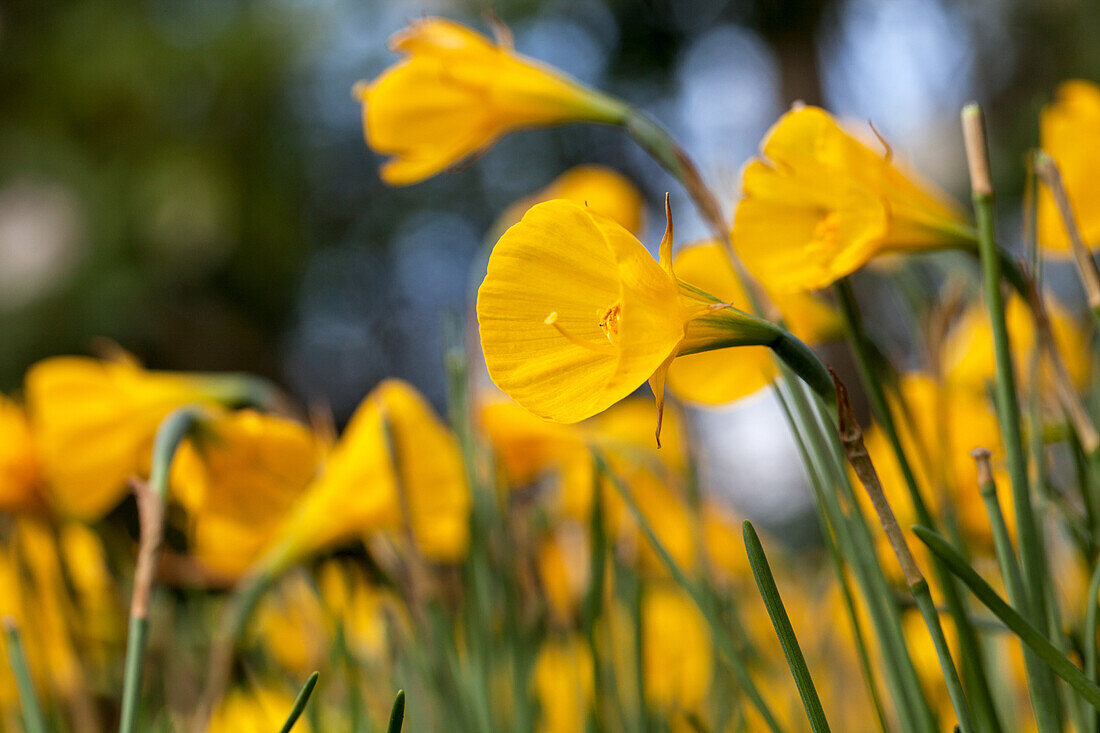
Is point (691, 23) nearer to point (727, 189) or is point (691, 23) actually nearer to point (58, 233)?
point (58, 233)

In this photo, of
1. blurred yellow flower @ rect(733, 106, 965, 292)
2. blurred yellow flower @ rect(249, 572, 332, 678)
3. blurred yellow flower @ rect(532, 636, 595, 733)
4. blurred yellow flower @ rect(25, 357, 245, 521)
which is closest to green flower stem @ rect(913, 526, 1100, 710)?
blurred yellow flower @ rect(733, 106, 965, 292)

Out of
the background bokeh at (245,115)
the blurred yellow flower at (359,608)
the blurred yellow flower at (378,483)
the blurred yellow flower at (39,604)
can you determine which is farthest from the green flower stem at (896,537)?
the background bokeh at (245,115)

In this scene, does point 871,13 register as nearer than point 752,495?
No

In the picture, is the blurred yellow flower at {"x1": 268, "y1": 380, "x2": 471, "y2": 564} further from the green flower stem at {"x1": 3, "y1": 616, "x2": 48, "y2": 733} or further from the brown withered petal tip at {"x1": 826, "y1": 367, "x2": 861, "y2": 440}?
the brown withered petal tip at {"x1": 826, "y1": 367, "x2": 861, "y2": 440}

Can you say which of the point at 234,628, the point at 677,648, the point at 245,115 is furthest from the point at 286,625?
the point at 245,115

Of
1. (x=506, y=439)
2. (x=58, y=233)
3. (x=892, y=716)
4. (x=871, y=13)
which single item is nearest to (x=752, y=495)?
(x=871, y=13)
